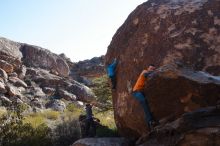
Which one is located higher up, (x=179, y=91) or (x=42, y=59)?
(x=42, y=59)

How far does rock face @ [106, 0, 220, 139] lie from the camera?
10.0 m

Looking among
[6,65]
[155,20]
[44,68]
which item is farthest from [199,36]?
[44,68]

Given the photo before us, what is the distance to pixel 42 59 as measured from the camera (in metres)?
43.6

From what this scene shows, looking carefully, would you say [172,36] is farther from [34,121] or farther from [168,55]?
[34,121]

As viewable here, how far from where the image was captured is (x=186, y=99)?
10094 millimetres

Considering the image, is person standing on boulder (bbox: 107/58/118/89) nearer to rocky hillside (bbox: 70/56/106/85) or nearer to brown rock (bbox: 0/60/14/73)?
brown rock (bbox: 0/60/14/73)

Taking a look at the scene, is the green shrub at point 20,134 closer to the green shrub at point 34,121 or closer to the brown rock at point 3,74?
the green shrub at point 34,121

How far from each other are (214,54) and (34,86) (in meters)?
27.7

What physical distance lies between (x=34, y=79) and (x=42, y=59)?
4.94 meters

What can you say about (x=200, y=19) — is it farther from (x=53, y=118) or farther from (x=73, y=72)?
(x=73, y=72)

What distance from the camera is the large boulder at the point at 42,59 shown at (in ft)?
139

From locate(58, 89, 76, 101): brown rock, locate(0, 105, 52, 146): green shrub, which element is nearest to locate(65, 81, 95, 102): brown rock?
locate(58, 89, 76, 101): brown rock

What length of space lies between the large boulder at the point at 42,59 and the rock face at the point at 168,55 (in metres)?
28.4

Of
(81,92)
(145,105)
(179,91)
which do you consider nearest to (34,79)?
(81,92)
